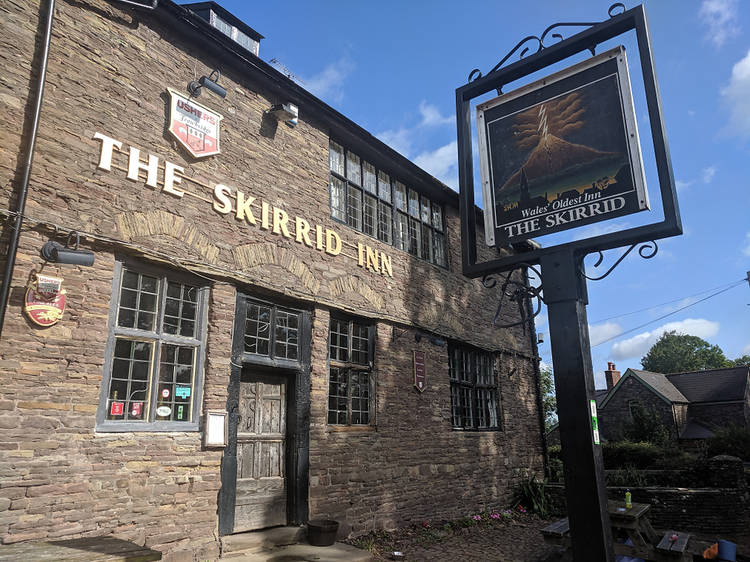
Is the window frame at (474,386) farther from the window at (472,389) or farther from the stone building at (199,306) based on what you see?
the stone building at (199,306)

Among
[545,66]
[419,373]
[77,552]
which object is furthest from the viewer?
[419,373]

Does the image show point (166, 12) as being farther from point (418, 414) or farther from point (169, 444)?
point (418, 414)

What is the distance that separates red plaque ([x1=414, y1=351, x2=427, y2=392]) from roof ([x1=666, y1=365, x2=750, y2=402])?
98.7 ft

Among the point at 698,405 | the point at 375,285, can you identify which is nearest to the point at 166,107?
the point at 375,285

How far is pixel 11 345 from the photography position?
5152 millimetres

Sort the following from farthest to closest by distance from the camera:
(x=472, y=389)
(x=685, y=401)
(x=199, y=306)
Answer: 1. (x=685, y=401)
2. (x=472, y=389)
3. (x=199, y=306)

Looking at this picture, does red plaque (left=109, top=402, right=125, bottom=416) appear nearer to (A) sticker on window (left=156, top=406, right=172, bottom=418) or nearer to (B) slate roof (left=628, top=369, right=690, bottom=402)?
(A) sticker on window (left=156, top=406, right=172, bottom=418)

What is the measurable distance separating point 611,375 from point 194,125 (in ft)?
118

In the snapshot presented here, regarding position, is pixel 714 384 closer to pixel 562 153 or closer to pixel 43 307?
pixel 562 153

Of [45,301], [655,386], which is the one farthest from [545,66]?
[655,386]

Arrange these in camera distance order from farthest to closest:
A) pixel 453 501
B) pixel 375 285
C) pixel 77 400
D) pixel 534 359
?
pixel 534 359
pixel 453 501
pixel 375 285
pixel 77 400

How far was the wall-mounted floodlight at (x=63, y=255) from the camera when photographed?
5.50m

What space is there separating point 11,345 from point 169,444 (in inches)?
78.4

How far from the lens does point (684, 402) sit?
3288cm
